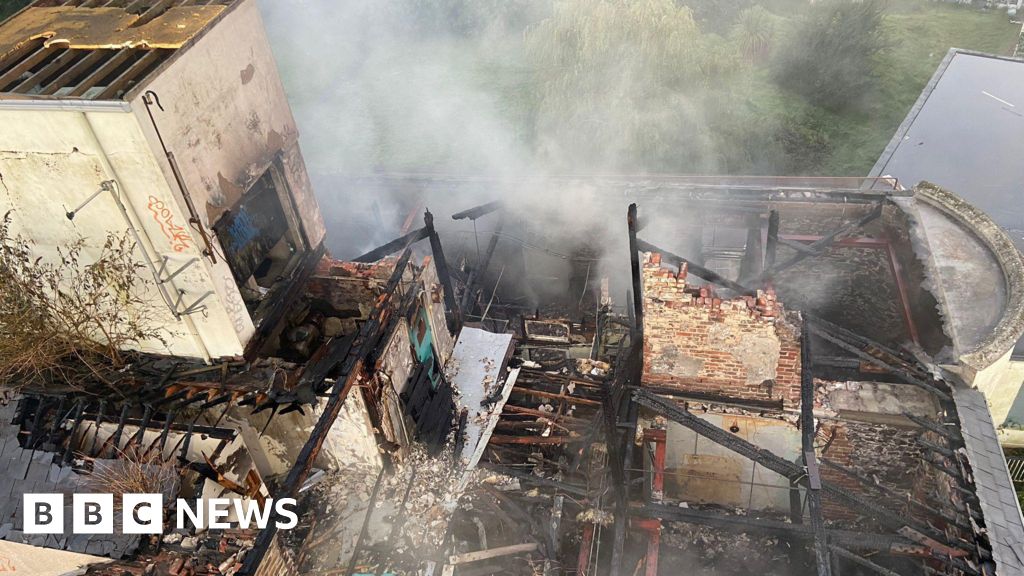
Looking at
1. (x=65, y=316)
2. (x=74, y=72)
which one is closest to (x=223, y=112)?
(x=74, y=72)

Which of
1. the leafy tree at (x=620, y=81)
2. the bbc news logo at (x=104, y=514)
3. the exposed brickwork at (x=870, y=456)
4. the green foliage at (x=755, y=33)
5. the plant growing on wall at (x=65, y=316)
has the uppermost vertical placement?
the green foliage at (x=755, y=33)

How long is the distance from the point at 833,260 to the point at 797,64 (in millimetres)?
21470

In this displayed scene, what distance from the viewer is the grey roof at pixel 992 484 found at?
6.63 m

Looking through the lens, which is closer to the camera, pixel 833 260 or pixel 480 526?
pixel 480 526

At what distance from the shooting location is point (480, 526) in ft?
28.7

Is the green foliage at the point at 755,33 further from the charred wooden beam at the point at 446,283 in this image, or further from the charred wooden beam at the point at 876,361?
the charred wooden beam at the point at 876,361

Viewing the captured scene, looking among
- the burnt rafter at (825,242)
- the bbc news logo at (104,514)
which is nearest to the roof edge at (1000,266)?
the burnt rafter at (825,242)

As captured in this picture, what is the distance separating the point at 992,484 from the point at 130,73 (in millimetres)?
10865

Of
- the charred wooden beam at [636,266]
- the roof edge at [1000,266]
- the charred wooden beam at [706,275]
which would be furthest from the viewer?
the charred wooden beam at [636,266]

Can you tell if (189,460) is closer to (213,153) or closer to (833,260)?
(213,153)

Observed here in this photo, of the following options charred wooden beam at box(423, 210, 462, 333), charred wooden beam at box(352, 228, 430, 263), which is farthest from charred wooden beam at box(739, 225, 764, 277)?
charred wooden beam at box(352, 228, 430, 263)

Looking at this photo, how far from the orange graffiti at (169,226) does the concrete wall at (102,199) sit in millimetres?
11

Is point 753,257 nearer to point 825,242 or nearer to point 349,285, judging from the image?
point 825,242

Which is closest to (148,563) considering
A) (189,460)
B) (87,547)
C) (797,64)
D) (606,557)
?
(87,547)
